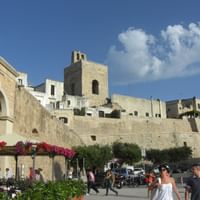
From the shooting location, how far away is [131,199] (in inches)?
609

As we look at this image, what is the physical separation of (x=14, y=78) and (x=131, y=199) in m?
8.11

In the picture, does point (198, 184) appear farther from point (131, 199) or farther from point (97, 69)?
point (97, 69)

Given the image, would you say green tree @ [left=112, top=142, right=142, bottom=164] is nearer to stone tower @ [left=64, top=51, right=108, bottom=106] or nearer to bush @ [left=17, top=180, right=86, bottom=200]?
stone tower @ [left=64, top=51, right=108, bottom=106]

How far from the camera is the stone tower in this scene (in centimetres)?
7188

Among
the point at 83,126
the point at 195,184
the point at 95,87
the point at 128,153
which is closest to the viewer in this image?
the point at 195,184

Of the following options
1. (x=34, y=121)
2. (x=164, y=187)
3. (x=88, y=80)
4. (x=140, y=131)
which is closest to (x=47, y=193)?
(x=164, y=187)

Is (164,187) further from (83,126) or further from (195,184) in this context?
(83,126)

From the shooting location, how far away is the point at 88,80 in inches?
2867

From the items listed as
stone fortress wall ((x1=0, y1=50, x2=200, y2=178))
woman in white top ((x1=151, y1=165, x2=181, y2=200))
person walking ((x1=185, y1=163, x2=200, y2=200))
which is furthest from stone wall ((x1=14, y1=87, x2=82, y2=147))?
person walking ((x1=185, y1=163, x2=200, y2=200))

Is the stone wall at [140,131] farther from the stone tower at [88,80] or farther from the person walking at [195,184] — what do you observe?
the person walking at [195,184]

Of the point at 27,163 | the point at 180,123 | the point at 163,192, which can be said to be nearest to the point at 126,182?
the point at 27,163

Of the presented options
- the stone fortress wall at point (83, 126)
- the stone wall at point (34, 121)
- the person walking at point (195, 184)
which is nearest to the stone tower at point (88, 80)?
the stone fortress wall at point (83, 126)

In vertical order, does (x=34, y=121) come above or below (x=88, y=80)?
below

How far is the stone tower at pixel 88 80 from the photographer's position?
71875mm
